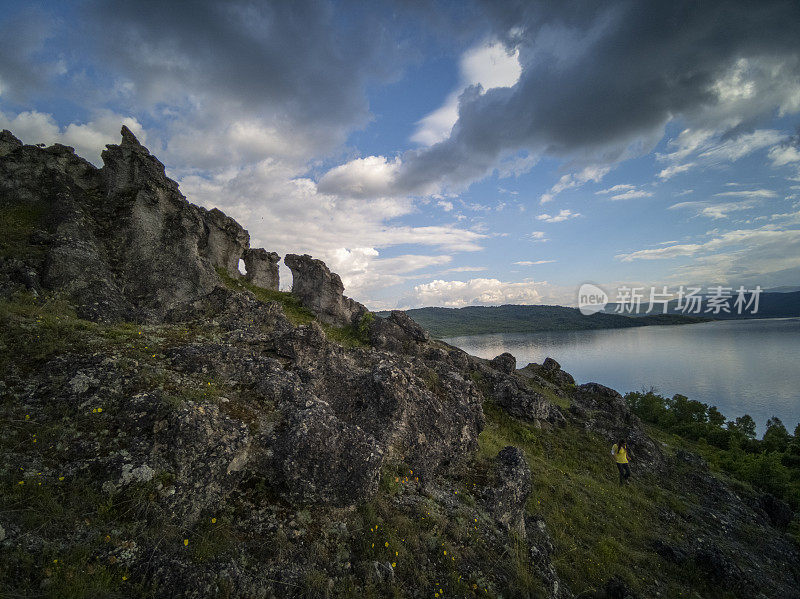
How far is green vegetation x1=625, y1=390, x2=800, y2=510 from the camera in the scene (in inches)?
988

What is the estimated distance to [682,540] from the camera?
14.0 metres

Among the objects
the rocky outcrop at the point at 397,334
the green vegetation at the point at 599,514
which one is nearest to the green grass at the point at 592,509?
the green vegetation at the point at 599,514

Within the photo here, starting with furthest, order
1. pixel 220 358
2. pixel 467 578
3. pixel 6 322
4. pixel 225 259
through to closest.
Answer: pixel 225 259 → pixel 220 358 → pixel 6 322 → pixel 467 578

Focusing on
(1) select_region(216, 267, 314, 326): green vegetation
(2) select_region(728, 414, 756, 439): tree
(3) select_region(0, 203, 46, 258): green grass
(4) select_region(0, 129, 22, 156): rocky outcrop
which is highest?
(4) select_region(0, 129, 22, 156): rocky outcrop

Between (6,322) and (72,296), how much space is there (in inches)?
305

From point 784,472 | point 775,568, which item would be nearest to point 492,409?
point 775,568

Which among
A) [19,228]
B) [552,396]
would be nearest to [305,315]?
[19,228]

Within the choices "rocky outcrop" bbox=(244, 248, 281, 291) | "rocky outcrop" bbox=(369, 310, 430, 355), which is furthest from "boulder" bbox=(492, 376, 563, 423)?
"rocky outcrop" bbox=(244, 248, 281, 291)

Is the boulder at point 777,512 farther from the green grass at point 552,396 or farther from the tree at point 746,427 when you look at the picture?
the tree at point 746,427

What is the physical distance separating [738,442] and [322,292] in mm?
50900

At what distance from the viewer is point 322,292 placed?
3653 centimetres

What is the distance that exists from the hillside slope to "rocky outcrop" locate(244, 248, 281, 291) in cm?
2252

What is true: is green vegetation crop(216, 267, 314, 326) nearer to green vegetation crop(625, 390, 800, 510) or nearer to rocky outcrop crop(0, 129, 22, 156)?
rocky outcrop crop(0, 129, 22, 156)

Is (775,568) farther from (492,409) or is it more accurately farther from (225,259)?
(225,259)
